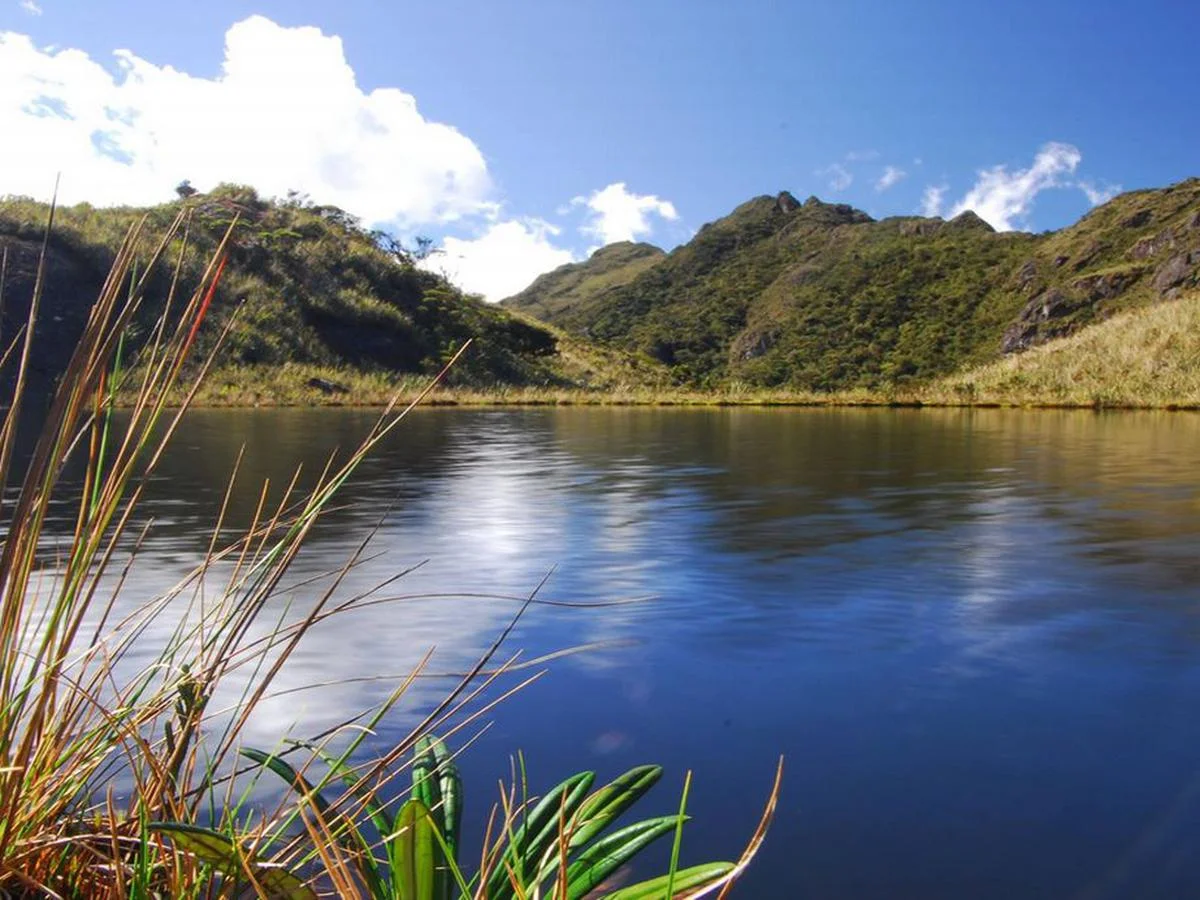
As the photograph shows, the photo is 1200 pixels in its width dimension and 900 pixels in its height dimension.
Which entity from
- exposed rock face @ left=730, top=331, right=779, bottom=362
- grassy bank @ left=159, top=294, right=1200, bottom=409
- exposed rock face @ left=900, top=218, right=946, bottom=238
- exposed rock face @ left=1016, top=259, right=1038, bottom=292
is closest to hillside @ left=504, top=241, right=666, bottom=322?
exposed rock face @ left=900, top=218, right=946, bottom=238

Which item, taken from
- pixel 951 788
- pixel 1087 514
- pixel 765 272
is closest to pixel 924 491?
pixel 1087 514

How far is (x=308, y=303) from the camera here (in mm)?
37125

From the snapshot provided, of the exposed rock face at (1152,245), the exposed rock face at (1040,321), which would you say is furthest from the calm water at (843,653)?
the exposed rock face at (1152,245)

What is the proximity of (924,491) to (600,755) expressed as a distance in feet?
19.9

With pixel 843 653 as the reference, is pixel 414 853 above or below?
above

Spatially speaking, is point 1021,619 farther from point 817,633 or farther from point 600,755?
point 600,755

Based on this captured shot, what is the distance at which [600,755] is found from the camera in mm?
2488

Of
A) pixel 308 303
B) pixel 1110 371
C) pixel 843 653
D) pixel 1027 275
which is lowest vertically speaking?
pixel 843 653

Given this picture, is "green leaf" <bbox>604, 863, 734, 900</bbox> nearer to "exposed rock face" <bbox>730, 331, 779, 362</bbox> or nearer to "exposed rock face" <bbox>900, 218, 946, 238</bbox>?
"exposed rock face" <bbox>730, 331, 779, 362</bbox>

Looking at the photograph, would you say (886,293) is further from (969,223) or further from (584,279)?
(584,279)

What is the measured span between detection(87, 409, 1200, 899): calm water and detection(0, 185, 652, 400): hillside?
69.6 ft

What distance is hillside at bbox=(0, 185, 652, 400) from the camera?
96.1ft

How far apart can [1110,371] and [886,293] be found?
48.0 metres

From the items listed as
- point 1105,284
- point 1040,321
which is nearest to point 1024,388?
point 1040,321
